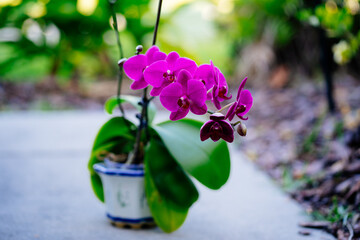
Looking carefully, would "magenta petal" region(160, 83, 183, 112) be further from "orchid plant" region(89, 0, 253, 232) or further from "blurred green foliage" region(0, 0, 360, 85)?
"blurred green foliage" region(0, 0, 360, 85)

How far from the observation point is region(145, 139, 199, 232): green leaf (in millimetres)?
950

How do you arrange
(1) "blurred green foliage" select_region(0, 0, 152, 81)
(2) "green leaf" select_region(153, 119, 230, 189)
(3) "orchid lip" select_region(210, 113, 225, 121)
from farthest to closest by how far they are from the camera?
(1) "blurred green foliage" select_region(0, 0, 152, 81) → (2) "green leaf" select_region(153, 119, 230, 189) → (3) "orchid lip" select_region(210, 113, 225, 121)

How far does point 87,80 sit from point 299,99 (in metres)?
2.71

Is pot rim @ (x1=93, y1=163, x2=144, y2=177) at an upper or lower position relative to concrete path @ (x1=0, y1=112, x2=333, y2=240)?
upper

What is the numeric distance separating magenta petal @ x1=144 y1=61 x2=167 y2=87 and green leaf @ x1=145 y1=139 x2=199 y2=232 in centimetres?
26

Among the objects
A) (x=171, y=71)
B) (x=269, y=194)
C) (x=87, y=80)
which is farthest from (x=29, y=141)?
(x=87, y=80)

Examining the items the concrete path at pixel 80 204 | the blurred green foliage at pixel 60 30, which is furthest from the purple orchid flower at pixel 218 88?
the blurred green foliage at pixel 60 30

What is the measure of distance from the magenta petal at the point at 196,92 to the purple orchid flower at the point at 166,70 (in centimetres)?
6

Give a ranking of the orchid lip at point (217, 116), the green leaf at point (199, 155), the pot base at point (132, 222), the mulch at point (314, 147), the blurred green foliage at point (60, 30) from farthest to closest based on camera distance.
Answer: the blurred green foliage at point (60, 30) → the mulch at point (314, 147) → the pot base at point (132, 222) → the green leaf at point (199, 155) → the orchid lip at point (217, 116)

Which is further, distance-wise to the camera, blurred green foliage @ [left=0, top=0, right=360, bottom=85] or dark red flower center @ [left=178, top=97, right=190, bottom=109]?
blurred green foliage @ [left=0, top=0, right=360, bottom=85]

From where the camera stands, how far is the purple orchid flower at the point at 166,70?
0.77m

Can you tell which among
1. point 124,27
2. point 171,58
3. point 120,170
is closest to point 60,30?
point 124,27

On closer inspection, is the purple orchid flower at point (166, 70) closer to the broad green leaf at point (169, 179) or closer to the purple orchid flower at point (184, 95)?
the purple orchid flower at point (184, 95)

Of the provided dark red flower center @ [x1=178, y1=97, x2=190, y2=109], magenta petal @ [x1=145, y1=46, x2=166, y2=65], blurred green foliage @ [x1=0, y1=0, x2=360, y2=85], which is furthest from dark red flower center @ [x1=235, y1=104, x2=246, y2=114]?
blurred green foliage @ [x1=0, y1=0, x2=360, y2=85]
